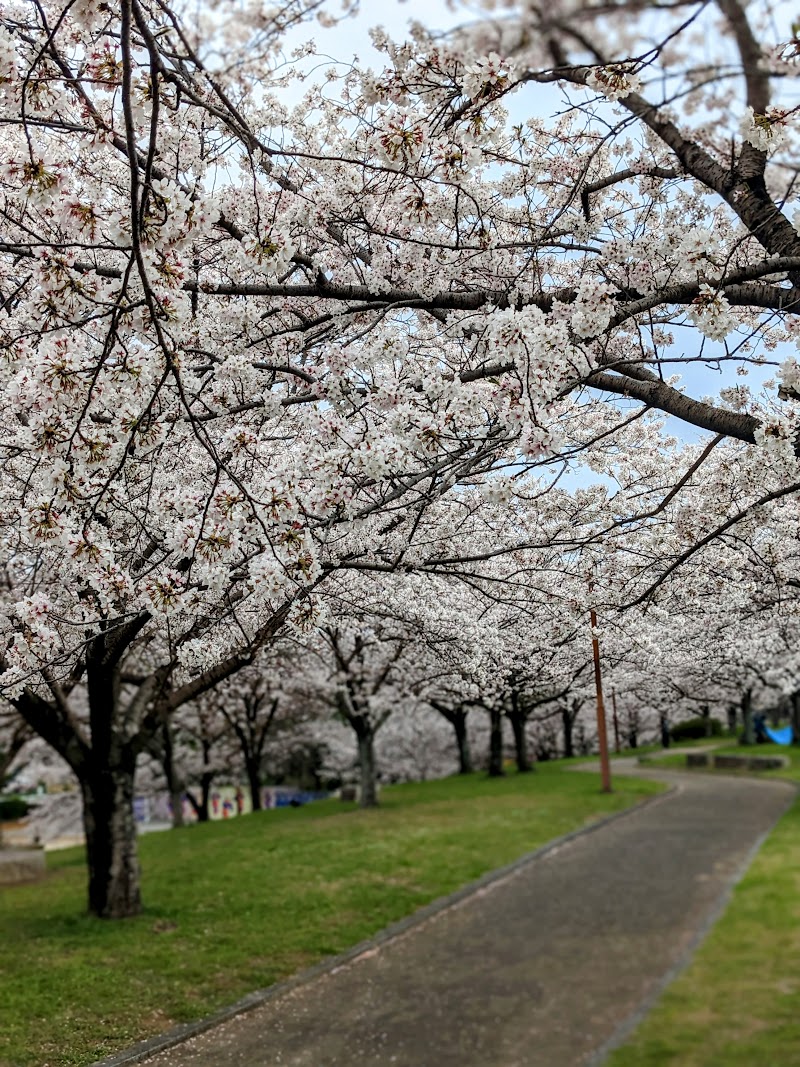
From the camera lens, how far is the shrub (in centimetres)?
4181

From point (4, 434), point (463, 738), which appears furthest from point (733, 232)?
point (463, 738)

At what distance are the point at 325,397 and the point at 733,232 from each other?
303cm

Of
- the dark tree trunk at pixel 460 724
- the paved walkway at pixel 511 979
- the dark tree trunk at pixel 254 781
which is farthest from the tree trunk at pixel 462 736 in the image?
the paved walkway at pixel 511 979

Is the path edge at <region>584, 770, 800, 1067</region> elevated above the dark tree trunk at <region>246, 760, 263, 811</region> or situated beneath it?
elevated above

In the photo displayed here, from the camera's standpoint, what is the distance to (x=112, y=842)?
10289mm

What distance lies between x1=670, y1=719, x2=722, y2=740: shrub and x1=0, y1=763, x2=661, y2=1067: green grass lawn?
69.7 ft

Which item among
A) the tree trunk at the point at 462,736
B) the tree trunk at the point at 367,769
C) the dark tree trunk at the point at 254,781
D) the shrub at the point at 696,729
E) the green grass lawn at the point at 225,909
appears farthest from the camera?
the shrub at the point at 696,729

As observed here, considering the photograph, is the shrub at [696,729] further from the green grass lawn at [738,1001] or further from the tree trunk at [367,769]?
the green grass lawn at [738,1001]

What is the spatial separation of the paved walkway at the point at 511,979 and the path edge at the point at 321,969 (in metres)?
0.08

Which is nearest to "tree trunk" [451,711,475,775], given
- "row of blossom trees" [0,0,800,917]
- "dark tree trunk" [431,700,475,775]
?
"dark tree trunk" [431,700,475,775]

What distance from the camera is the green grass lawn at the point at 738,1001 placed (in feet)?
16.4

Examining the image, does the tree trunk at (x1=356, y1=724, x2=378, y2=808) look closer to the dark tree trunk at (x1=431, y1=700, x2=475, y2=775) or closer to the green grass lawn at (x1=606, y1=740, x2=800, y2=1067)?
the dark tree trunk at (x1=431, y1=700, x2=475, y2=775)

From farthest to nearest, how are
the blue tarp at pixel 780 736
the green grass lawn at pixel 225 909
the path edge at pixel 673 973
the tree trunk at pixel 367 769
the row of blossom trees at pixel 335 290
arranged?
1. the blue tarp at pixel 780 736
2. the tree trunk at pixel 367 769
3. the green grass lawn at pixel 225 909
4. the path edge at pixel 673 973
5. the row of blossom trees at pixel 335 290

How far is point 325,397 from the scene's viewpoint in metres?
4.89
